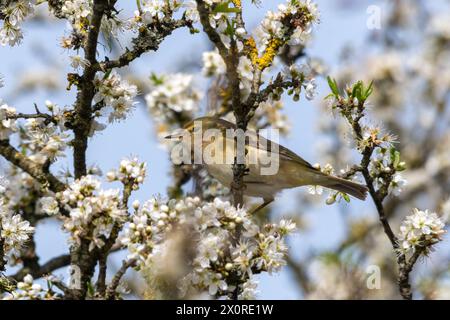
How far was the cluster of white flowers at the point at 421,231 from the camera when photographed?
13.5 ft

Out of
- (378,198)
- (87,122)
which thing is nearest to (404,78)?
(378,198)

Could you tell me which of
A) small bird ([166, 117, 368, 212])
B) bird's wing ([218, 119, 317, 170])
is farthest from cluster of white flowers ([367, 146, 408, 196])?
bird's wing ([218, 119, 317, 170])

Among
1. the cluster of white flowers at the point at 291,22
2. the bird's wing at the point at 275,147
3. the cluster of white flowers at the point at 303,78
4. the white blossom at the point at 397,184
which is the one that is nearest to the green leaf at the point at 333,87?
the cluster of white flowers at the point at 303,78

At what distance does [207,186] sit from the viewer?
20.5ft

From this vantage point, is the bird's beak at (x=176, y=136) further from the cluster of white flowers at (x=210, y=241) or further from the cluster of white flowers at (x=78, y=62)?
the cluster of white flowers at (x=210, y=241)

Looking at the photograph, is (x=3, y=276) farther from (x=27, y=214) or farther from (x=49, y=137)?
(x=27, y=214)

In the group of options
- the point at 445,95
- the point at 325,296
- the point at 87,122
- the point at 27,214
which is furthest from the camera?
the point at 445,95

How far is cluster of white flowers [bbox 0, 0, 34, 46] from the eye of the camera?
13.5 feet

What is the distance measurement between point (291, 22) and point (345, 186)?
50.4 inches

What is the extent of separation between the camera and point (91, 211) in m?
3.60

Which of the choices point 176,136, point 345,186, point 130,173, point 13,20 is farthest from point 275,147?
point 13,20

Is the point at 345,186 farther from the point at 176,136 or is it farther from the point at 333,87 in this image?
the point at 176,136

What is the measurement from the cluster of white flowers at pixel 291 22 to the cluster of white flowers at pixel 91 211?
133 cm
